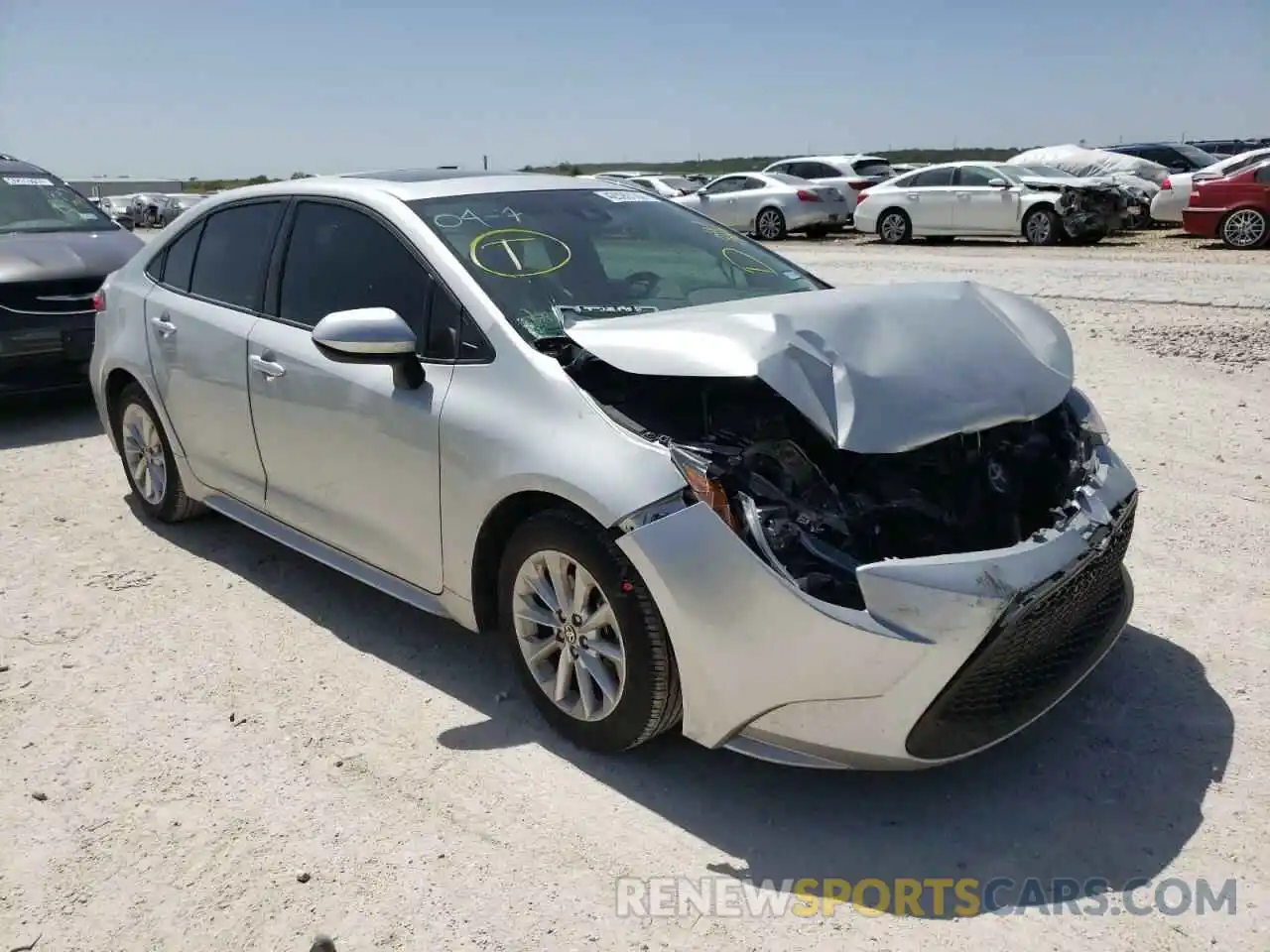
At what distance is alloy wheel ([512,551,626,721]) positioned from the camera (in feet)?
10.2

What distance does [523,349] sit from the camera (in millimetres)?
3365

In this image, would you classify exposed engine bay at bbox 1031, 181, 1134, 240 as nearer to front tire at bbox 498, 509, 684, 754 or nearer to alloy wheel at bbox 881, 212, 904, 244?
alloy wheel at bbox 881, 212, 904, 244

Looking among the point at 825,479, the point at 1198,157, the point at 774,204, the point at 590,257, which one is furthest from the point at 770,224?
the point at 825,479

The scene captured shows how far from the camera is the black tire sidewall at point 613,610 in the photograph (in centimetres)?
295

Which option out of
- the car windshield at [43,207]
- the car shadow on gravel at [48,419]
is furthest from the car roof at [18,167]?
the car shadow on gravel at [48,419]

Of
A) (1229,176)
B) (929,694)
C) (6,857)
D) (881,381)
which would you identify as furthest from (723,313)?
(1229,176)

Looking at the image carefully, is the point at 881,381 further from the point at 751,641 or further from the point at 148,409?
the point at 148,409

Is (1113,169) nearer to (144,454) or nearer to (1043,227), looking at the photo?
(1043,227)

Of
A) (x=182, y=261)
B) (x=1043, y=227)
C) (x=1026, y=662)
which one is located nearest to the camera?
(x=1026, y=662)

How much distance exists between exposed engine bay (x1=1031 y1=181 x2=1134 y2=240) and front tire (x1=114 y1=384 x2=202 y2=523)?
16.9 m

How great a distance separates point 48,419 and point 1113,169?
76.0 ft

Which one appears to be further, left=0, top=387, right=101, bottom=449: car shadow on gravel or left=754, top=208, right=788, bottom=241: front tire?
left=754, top=208, right=788, bottom=241: front tire

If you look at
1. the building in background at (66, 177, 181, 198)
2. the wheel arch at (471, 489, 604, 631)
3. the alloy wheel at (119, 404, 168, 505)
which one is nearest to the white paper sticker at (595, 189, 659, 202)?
the wheel arch at (471, 489, 604, 631)

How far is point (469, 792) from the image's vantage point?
3.15 metres
